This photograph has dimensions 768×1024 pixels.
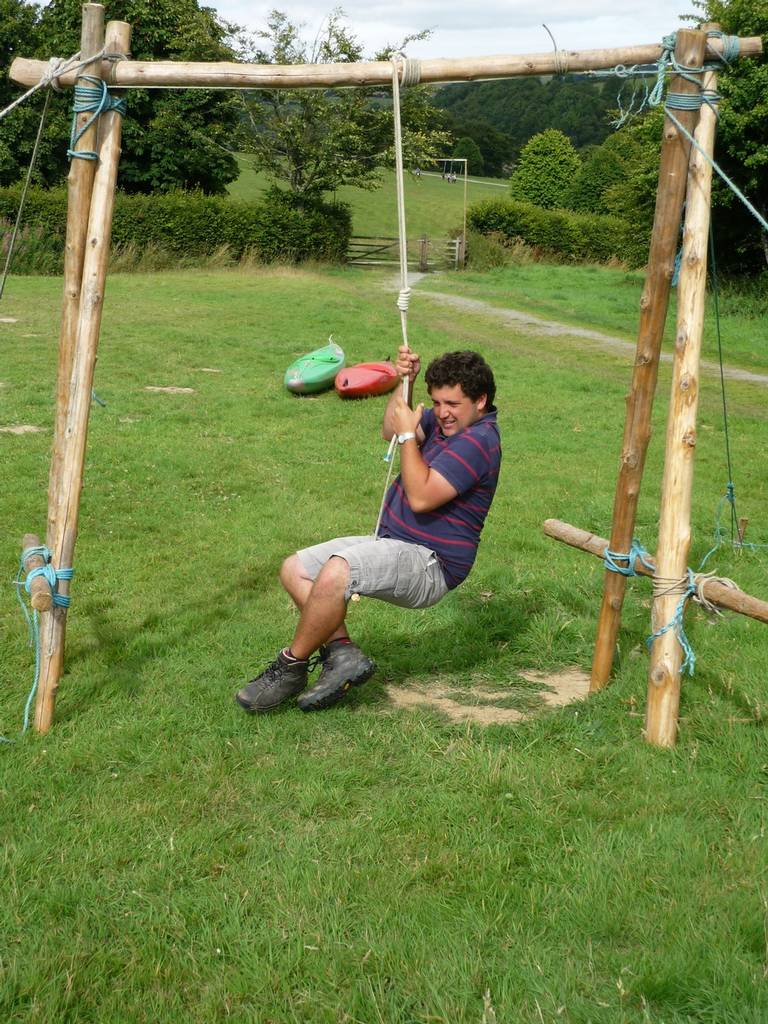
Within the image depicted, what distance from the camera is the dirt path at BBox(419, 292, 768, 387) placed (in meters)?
17.3

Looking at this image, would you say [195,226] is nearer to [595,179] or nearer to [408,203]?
[595,179]

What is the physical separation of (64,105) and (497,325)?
2406 centimetres

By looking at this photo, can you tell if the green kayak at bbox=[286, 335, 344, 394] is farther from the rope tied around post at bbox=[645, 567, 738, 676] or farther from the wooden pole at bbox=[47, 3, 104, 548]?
the rope tied around post at bbox=[645, 567, 738, 676]

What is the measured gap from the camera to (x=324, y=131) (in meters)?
36.3

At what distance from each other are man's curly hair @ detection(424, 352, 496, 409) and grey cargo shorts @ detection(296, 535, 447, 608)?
2.52 feet

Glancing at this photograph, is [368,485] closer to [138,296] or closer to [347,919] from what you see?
[347,919]

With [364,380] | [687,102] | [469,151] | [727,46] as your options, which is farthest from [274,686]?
[469,151]

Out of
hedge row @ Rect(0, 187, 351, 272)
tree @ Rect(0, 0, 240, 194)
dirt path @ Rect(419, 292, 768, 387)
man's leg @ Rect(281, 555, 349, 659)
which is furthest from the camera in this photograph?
tree @ Rect(0, 0, 240, 194)

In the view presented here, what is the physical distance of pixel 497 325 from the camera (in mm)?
22234

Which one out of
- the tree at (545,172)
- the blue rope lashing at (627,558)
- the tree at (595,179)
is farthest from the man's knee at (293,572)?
the tree at (545,172)

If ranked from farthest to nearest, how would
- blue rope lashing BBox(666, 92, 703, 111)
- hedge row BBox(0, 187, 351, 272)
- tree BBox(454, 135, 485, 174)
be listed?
tree BBox(454, 135, 485, 174) < hedge row BBox(0, 187, 351, 272) < blue rope lashing BBox(666, 92, 703, 111)

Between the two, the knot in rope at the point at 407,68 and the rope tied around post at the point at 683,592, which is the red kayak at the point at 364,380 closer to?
the knot in rope at the point at 407,68

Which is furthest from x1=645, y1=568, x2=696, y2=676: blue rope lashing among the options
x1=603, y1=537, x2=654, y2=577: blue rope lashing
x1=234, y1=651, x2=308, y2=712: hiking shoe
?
x1=234, y1=651, x2=308, y2=712: hiking shoe

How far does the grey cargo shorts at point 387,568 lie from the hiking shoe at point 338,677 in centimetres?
30
